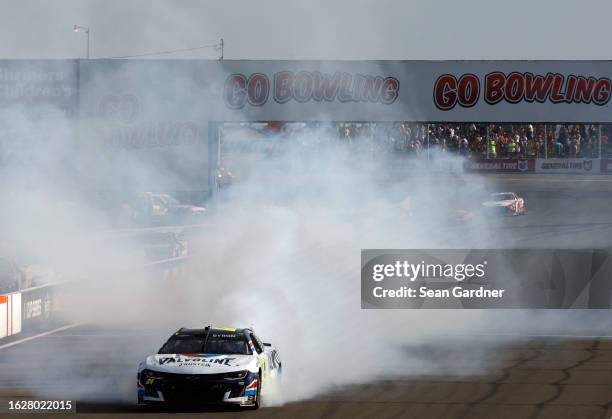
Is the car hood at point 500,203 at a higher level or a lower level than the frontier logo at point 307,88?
lower

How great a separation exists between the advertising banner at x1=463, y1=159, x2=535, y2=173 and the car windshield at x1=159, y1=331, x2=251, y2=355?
35760 millimetres

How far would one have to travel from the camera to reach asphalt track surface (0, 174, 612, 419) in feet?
39.1

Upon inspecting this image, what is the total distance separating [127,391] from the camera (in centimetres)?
1328

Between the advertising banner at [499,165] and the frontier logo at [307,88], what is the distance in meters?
11.2

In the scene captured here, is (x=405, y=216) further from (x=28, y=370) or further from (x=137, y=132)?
(x=28, y=370)

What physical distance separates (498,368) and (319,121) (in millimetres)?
22981

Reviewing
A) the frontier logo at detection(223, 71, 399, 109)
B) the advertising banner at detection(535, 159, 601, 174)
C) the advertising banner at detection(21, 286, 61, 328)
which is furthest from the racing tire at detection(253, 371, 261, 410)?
the advertising banner at detection(535, 159, 601, 174)

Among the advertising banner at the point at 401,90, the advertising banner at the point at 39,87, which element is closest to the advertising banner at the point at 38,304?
the advertising banner at the point at 39,87

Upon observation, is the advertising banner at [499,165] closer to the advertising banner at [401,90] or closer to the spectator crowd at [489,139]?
the spectator crowd at [489,139]

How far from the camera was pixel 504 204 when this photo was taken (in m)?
44.4

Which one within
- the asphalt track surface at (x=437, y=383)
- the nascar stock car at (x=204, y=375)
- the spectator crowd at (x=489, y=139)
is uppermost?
the spectator crowd at (x=489, y=139)

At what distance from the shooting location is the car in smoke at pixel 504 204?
44.4 m

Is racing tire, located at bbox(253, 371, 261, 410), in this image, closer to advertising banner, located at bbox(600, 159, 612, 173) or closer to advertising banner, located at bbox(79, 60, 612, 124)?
advertising banner, located at bbox(79, 60, 612, 124)

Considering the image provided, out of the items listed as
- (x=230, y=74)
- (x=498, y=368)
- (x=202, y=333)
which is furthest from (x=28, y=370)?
(x=230, y=74)
